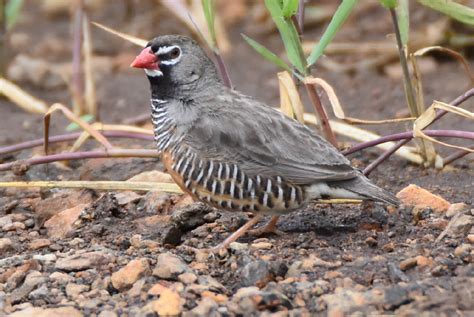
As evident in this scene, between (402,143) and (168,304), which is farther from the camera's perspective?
(402,143)

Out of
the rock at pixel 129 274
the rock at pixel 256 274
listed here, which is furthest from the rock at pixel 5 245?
the rock at pixel 256 274

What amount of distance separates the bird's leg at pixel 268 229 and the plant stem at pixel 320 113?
735 millimetres

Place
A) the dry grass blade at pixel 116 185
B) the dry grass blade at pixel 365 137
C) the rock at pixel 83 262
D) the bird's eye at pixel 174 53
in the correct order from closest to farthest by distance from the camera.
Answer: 1. the rock at pixel 83 262
2. the bird's eye at pixel 174 53
3. the dry grass blade at pixel 116 185
4. the dry grass blade at pixel 365 137

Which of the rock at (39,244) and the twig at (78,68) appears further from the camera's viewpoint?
the twig at (78,68)

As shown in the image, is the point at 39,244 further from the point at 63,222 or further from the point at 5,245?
the point at 63,222

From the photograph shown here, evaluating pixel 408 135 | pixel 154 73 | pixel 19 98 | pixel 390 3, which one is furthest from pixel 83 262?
pixel 19 98

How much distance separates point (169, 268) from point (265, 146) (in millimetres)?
1051

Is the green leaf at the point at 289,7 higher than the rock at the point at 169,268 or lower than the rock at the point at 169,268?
higher

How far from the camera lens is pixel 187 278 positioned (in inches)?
189

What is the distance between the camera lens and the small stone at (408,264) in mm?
4754

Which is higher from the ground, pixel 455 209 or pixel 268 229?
pixel 455 209

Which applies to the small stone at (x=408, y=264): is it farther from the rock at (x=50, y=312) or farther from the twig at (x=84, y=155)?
the twig at (x=84, y=155)

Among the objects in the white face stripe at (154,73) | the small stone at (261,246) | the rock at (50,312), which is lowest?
the rock at (50,312)

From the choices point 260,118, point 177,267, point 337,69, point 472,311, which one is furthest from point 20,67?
point 472,311
